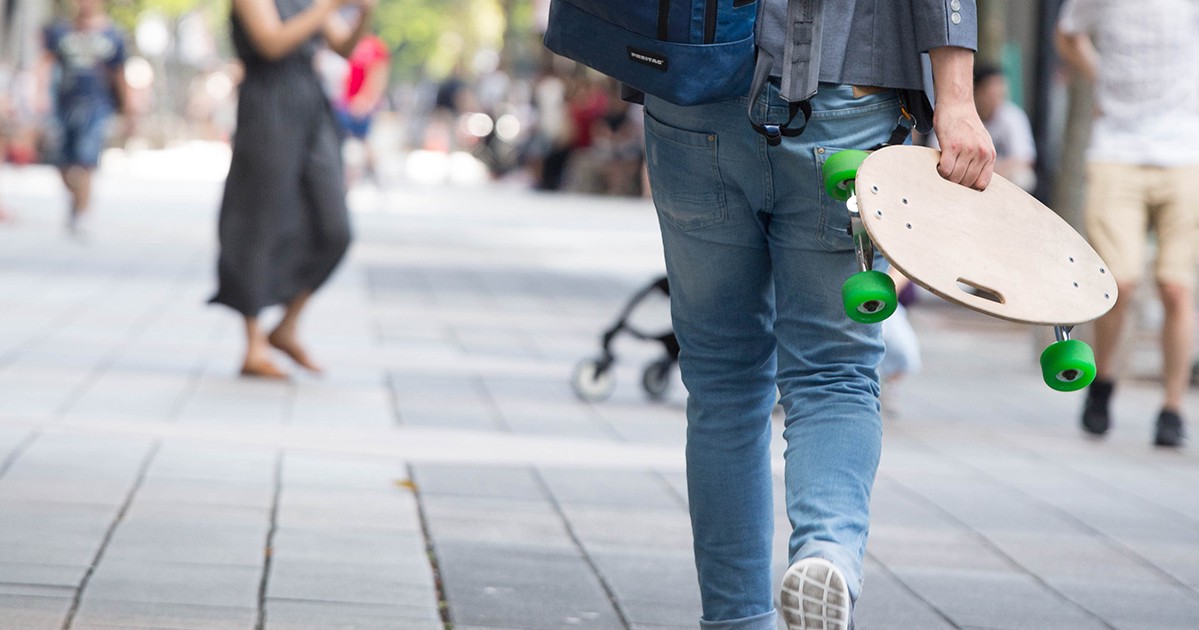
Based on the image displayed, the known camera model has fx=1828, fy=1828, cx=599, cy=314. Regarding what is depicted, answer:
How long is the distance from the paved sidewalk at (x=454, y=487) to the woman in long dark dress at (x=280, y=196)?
1.20 ft

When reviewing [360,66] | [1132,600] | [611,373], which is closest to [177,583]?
[1132,600]

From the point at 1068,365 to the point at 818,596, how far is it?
1.75 ft

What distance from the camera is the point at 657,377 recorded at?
24.2 feet

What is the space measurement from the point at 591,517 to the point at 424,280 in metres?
7.65

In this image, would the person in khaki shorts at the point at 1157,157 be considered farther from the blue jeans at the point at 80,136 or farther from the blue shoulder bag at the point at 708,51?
the blue jeans at the point at 80,136

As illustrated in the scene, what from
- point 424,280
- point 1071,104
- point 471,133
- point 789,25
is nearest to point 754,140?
point 789,25

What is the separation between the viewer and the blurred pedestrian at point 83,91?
552 inches

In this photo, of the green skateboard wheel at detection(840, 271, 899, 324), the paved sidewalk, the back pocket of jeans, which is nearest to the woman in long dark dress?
the paved sidewalk

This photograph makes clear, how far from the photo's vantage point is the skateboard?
271cm

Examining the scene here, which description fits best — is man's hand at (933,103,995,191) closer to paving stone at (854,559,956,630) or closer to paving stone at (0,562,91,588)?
paving stone at (854,559,956,630)

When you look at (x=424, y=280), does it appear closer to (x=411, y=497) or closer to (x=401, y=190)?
(x=411, y=497)

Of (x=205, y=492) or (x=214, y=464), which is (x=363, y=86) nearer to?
(x=214, y=464)

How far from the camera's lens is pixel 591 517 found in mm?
4938

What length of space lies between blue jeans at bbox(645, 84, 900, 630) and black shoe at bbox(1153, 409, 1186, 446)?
4.03m
